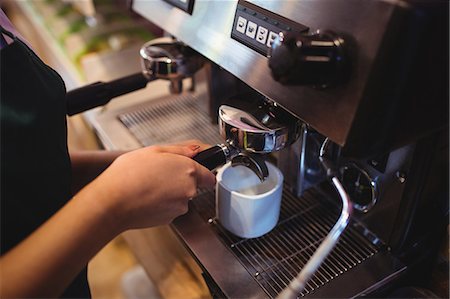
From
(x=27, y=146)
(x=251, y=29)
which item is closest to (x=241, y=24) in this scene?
(x=251, y=29)

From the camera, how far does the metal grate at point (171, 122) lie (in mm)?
716

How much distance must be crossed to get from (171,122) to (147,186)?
0.36 m

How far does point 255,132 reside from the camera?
0.44 meters

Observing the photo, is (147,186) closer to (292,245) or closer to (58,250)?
(58,250)

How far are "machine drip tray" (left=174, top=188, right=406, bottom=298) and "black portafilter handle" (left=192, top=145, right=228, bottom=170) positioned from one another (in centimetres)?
10

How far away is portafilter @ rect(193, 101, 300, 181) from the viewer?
44 cm

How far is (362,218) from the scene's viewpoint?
53 centimetres

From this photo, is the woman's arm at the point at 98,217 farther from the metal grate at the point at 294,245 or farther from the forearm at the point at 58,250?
the metal grate at the point at 294,245

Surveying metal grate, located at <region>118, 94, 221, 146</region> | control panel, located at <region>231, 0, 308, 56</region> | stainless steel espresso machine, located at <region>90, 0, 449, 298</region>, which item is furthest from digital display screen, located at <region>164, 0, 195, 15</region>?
metal grate, located at <region>118, 94, 221, 146</region>

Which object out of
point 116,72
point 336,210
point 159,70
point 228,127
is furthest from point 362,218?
point 116,72

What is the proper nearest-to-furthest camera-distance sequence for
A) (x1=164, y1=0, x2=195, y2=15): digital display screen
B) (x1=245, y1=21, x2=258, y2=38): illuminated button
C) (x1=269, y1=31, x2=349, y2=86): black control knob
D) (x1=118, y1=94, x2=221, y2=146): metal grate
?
(x1=269, y1=31, x2=349, y2=86): black control knob → (x1=245, y1=21, x2=258, y2=38): illuminated button → (x1=164, y1=0, x2=195, y2=15): digital display screen → (x1=118, y1=94, x2=221, y2=146): metal grate

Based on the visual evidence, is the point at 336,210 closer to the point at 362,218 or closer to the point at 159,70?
the point at 362,218

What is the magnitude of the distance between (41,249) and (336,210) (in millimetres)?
362

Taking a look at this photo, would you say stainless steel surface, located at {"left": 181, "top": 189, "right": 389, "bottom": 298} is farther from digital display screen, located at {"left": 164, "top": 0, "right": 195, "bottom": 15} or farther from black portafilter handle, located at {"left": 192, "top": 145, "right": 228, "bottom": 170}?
digital display screen, located at {"left": 164, "top": 0, "right": 195, "bottom": 15}
